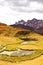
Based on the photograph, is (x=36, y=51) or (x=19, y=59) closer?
(x=19, y=59)

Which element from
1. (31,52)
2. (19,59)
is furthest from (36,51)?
(19,59)

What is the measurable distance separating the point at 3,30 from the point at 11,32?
277 inches

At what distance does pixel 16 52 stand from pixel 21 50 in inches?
130

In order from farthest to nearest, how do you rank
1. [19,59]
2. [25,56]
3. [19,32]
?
[19,32] → [25,56] → [19,59]

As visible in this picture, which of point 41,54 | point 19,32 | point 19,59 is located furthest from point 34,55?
point 19,32

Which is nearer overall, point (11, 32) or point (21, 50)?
point (21, 50)

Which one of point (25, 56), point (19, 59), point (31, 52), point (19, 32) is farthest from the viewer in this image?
point (19, 32)

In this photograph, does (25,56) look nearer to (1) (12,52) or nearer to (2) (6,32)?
(1) (12,52)

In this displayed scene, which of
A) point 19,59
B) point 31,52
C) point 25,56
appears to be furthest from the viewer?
A: point 31,52

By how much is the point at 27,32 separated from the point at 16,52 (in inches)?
3239

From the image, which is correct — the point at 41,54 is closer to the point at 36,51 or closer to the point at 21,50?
the point at 36,51

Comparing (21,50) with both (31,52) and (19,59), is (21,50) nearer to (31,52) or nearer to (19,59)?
(31,52)

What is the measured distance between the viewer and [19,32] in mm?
144250

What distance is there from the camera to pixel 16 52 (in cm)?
6309
